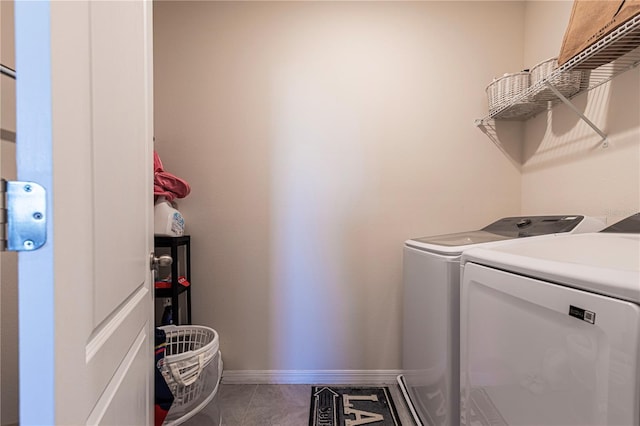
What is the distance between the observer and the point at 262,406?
62.7 inches

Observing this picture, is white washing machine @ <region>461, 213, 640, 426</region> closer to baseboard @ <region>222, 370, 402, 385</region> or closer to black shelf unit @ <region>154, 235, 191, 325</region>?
baseboard @ <region>222, 370, 402, 385</region>

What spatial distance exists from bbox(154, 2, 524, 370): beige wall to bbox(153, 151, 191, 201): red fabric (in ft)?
0.48

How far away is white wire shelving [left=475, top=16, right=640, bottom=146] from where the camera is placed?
0.96m

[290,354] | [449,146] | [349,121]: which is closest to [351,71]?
[349,121]

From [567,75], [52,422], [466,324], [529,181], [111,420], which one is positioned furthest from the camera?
[529,181]

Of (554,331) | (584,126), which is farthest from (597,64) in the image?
(554,331)

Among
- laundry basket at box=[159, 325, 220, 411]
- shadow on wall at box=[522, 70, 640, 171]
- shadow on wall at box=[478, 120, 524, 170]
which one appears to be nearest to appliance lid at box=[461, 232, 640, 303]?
shadow on wall at box=[522, 70, 640, 171]

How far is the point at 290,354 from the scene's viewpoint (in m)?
1.80

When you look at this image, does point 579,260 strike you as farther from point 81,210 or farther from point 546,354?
point 81,210

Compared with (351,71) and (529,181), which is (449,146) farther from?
(351,71)

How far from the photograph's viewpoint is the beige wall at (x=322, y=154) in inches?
69.5

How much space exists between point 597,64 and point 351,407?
1918mm

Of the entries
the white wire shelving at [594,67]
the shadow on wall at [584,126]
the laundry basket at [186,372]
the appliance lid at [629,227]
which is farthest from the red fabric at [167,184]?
the shadow on wall at [584,126]

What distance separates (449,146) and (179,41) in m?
1.79
